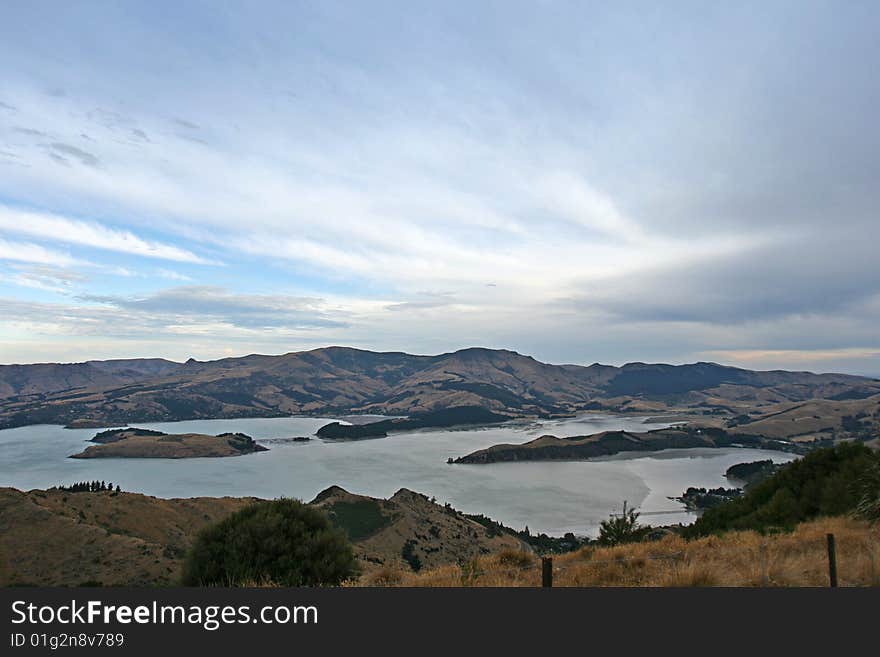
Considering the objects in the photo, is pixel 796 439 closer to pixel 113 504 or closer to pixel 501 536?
pixel 501 536

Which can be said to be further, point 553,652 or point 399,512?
point 399,512

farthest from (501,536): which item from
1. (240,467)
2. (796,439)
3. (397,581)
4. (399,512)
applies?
(796,439)

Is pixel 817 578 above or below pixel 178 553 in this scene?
above

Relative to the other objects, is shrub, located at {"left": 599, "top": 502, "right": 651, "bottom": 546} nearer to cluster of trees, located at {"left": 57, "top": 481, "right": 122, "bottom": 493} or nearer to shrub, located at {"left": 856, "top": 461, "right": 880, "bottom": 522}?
shrub, located at {"left": 856, "top": 461, "right": 880, "bottom": 522}

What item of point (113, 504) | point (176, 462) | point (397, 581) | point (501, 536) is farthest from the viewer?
point (176, 462)

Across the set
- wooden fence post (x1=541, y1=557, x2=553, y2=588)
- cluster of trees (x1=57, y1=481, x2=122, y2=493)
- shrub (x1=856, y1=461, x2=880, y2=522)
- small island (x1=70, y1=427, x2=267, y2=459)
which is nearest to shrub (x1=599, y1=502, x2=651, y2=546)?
shrub (x1=856, y1=461, x2=880, y2=522)

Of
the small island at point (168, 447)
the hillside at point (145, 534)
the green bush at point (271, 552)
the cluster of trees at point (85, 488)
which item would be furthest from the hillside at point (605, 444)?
the green bush at point (271, 552)

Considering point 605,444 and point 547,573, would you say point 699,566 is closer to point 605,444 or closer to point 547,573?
point 547,573
